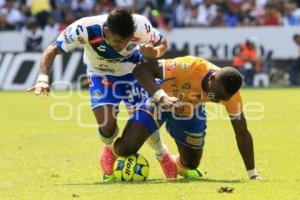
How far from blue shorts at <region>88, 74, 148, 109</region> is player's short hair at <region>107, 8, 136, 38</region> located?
171 cm

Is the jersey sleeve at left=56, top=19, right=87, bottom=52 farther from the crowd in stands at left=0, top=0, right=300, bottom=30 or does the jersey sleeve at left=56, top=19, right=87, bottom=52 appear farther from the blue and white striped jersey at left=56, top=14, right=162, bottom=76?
the crowd in stands at left=0, top=0, right=300, bottom=30

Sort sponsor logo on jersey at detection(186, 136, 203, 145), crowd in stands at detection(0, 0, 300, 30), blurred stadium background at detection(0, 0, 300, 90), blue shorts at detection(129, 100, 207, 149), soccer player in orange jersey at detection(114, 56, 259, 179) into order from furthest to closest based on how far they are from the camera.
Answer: crowd in stands at detection(0, 0, 300, 30)
blurred stadium background at detection(0, 0, 300, 90)
sponsor logo on jersey at detection(186, 136, 203, 145)
blue shorts at detection(129, 100, 207, 149)
soccer player in orange jersey at detection(114, 56, 259, 179)

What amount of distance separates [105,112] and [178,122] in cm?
95

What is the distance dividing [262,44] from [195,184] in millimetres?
23431

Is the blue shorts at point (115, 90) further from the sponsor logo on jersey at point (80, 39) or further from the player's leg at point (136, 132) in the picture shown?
the sponsor logo on jersey at point (80, 39)

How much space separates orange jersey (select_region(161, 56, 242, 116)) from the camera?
1084 centimetres

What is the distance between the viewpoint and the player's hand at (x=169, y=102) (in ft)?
32.9

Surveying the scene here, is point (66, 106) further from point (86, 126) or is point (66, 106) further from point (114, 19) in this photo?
point (114, 19)

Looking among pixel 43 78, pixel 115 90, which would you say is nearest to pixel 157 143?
pixel 115 90

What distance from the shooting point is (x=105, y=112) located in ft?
38.4

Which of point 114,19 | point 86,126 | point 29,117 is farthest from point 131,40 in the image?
point 29,117

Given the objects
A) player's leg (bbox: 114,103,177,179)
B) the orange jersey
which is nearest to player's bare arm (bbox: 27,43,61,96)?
player's leg (bbox: 114,103,177,179)

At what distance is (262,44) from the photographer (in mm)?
33656

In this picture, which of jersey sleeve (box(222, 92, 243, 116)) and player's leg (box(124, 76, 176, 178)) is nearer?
jersey sleeve (box(222, 92, 243, 116))
